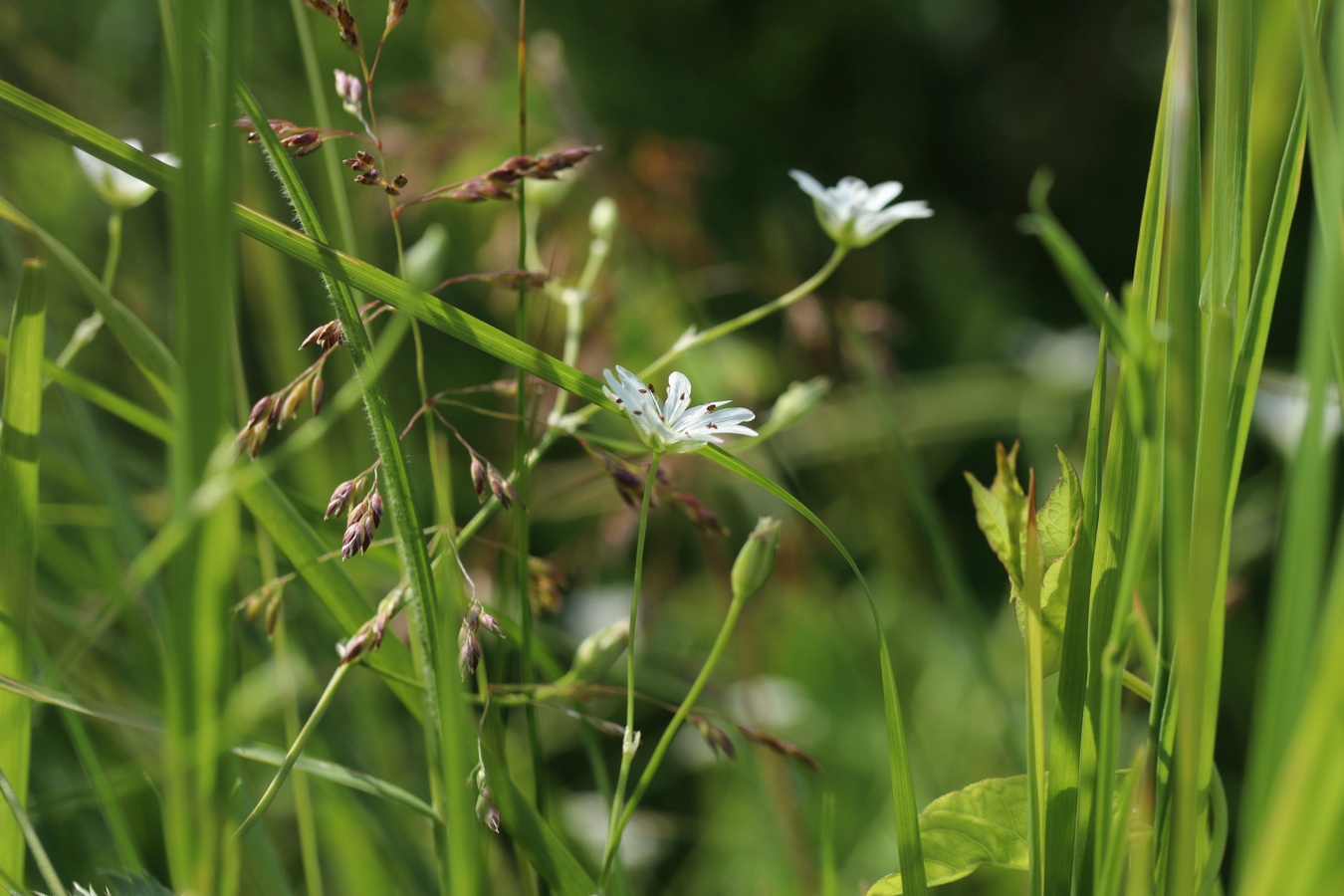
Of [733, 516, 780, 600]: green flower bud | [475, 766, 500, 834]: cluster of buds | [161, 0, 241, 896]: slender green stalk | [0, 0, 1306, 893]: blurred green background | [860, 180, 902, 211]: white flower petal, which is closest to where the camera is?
[161, 0, 241, 896]: slender green stalk

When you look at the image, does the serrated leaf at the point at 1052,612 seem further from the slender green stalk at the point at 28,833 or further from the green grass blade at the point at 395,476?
the slender green stalk at the point at 28,833

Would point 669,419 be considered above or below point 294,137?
below

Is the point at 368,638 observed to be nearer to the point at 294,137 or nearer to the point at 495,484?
the point at 495,484

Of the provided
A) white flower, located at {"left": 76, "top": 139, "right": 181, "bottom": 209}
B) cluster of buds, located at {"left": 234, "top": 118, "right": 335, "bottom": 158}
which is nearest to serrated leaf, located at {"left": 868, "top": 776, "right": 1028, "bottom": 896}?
cluster of buds, located at {"left": 234, "top": 118, "right": 335, "bottom": 158}

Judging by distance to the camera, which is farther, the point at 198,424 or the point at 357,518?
the point at 357,518

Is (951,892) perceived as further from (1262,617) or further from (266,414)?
(1262,617)

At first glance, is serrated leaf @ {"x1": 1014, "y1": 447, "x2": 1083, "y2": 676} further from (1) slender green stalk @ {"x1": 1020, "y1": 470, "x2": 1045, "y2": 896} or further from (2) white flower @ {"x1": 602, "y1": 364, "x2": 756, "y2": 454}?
(2) white flower @ {"x1": 602, "y1": 364, "x2": 756, "y2": 454}

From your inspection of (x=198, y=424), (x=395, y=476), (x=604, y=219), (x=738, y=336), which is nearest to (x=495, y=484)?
(x=395, y=476)
